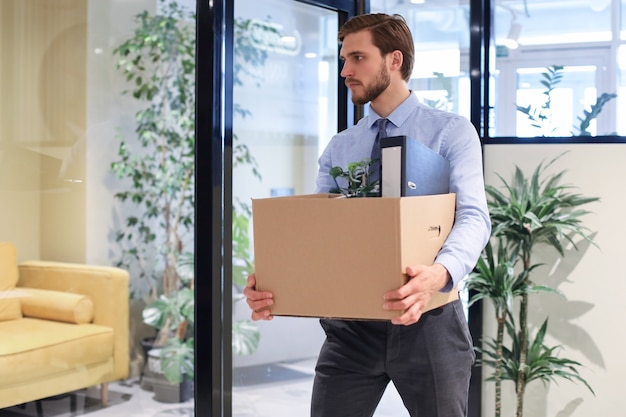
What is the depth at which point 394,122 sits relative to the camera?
2141mm

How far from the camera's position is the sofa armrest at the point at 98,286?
8.34 feet

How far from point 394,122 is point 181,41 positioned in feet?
3.89

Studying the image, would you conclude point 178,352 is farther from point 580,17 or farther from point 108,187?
point 580,17

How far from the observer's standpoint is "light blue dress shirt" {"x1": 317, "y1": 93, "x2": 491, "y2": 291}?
1.84 metres

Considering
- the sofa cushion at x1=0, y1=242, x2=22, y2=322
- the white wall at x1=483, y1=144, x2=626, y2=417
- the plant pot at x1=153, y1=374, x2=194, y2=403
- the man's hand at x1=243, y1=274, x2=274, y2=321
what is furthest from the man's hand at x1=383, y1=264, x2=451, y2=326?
the white wall at x1=483, y1=144, x2=626, y2=417

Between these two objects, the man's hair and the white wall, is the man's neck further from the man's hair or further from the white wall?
the white wall

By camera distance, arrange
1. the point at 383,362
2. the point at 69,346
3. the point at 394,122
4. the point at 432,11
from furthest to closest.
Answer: the point at 432,11, the point at 69,346, the point at 394,122, the point at 383,362

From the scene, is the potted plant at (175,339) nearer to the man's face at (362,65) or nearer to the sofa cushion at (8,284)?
the sofa cushion at (8,284)

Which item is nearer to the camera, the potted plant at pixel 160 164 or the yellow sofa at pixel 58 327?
the yellow sofa at pixel 58 327

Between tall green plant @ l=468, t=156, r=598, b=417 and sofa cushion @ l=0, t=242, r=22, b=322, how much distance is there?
2.03 meters

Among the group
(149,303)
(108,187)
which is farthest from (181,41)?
(149,303)

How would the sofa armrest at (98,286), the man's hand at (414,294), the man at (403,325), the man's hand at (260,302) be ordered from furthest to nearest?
the sofa armrest at (98,286) < the man at (403,325) < the man's hand at (260,302) < the man's hand at (414,294)

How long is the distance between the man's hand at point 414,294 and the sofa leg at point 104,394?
142 centimetres

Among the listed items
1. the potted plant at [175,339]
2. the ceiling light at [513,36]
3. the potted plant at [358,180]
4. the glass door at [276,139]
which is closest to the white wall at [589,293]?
the ceiling light at [513,36]
